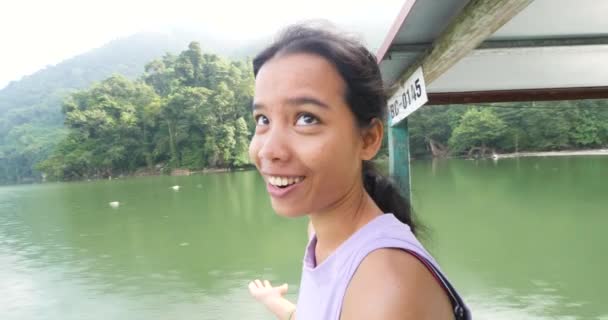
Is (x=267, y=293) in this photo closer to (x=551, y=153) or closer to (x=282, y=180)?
(x=282, y=180)

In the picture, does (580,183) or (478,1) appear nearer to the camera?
(478,1)

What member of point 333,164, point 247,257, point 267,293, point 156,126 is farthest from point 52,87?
point 333,164

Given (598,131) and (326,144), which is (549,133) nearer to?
(598,131)

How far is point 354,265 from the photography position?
0.47 metres

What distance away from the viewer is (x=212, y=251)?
7820 millimetres

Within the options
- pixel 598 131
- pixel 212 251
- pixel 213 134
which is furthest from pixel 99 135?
pixel 598 131

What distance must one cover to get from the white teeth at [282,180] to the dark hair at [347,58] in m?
0.11

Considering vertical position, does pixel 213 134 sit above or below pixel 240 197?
above

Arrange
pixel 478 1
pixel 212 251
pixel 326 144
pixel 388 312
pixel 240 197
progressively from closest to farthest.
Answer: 1. pixel 388 312
2. pixel 326 144
3. pixel 478 1
4. pixel 212 251
5. pixel 240 197

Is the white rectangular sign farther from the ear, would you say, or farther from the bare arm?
the ear

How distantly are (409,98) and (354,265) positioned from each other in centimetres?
163

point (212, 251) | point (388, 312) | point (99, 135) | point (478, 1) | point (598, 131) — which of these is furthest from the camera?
point (99, 135)

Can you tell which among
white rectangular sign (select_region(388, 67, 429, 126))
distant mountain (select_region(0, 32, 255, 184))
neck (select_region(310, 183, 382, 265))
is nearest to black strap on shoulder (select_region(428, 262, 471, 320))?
neck (select_region(310, 183, 382, 265))

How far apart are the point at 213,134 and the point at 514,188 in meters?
23.0
